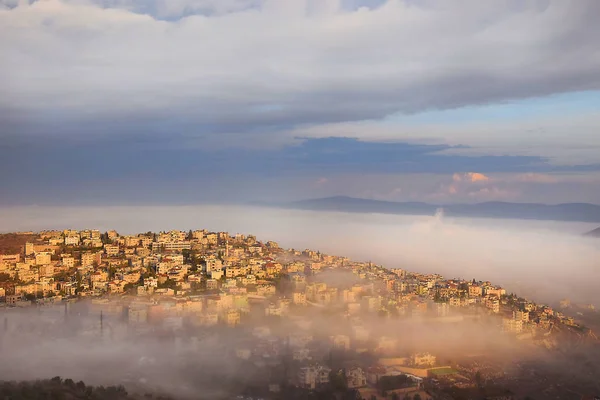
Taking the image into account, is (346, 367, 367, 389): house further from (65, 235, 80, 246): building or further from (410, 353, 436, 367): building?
(65, 235, 80, 246): building

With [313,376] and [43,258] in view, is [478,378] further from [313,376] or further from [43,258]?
[43,258]

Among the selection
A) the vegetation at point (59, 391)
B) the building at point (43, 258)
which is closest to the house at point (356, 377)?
the vegetation at point (59, 391)

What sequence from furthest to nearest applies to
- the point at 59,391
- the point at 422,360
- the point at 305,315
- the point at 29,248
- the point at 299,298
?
the point at 29,248
the point at 299,298
the point at 305,315
the point at 422,360
the point at 59,391

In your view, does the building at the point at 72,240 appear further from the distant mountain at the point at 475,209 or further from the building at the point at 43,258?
the distant mountain at the point at 475,209

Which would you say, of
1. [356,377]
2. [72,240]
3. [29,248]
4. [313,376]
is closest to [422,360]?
[356,377]

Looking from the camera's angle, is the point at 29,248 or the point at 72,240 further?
the point at 72,240

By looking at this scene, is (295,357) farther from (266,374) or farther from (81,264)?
(81,264)

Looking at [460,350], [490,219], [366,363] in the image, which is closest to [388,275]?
[460,350]
